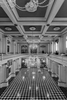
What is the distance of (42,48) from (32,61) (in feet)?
36.2

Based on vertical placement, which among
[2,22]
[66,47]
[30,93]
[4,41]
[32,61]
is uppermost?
[2,22]

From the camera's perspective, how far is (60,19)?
15.1ft

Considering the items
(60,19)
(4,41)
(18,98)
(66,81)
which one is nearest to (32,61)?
(18,98)

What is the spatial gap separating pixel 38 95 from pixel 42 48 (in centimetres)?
1275

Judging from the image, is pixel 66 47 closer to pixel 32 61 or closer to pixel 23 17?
pixel 32 61

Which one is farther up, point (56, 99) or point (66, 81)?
point (66, 81)

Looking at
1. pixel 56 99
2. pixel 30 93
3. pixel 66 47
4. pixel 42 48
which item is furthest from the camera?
pixel 42 48

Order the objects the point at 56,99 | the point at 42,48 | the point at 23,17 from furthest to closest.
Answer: the point at 42,48 < the point at 23,17 < the point at 56,99

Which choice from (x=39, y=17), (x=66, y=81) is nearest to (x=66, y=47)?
(x=66, y=81)

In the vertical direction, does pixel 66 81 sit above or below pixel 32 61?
below

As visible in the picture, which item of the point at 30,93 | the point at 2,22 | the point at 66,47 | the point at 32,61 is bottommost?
the point at 30,93

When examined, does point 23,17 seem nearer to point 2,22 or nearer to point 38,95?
point 2,22

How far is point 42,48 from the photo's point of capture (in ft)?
54.9

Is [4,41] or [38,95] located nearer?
[38,95]
